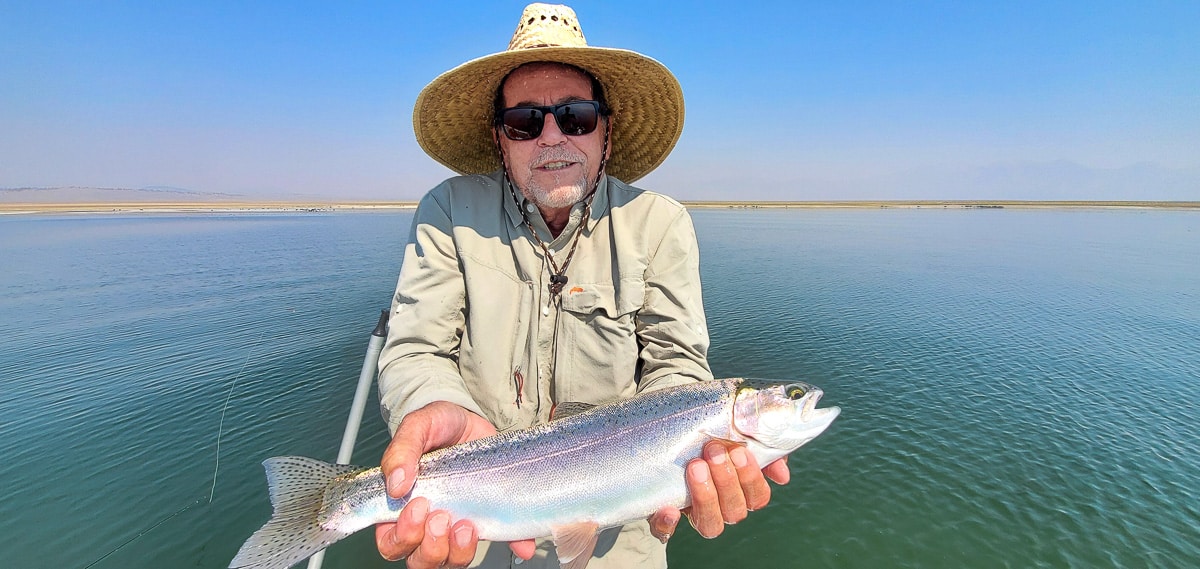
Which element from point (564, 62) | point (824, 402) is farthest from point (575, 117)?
point (824, 402)

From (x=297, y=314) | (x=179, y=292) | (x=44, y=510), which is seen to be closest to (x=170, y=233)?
(x=179, y=292)

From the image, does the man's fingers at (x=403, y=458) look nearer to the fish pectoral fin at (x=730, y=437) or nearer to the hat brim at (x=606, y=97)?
the fish pectoral fin at (x=730, y=437)

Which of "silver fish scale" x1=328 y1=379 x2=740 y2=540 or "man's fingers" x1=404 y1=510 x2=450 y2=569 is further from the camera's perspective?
"silver fish scale" x1=328 y1=379 x2=740 y2=540

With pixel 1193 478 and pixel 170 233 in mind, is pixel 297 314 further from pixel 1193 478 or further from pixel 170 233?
pixel 170 233

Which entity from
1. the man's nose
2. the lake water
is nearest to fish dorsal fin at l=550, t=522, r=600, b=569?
the man's nose

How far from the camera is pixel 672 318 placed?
10.5ft

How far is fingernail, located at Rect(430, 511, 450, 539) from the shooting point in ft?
8.47

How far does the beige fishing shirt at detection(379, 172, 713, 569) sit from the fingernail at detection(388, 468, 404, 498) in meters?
0.65

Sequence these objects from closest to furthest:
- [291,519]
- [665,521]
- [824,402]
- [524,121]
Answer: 1. [291,519]
2. [665,521]
3. [524,121]
4. [824,402]

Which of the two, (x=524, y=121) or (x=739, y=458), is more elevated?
(x=524, y=121)

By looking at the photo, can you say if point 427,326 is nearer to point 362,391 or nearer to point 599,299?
point 599,299

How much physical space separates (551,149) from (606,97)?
96cm

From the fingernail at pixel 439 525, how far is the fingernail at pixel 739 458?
1601mm

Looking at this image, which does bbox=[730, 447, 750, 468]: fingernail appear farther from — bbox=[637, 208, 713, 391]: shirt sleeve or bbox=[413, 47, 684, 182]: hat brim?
bbox=[413, 47, 684, 182]: hat brim
